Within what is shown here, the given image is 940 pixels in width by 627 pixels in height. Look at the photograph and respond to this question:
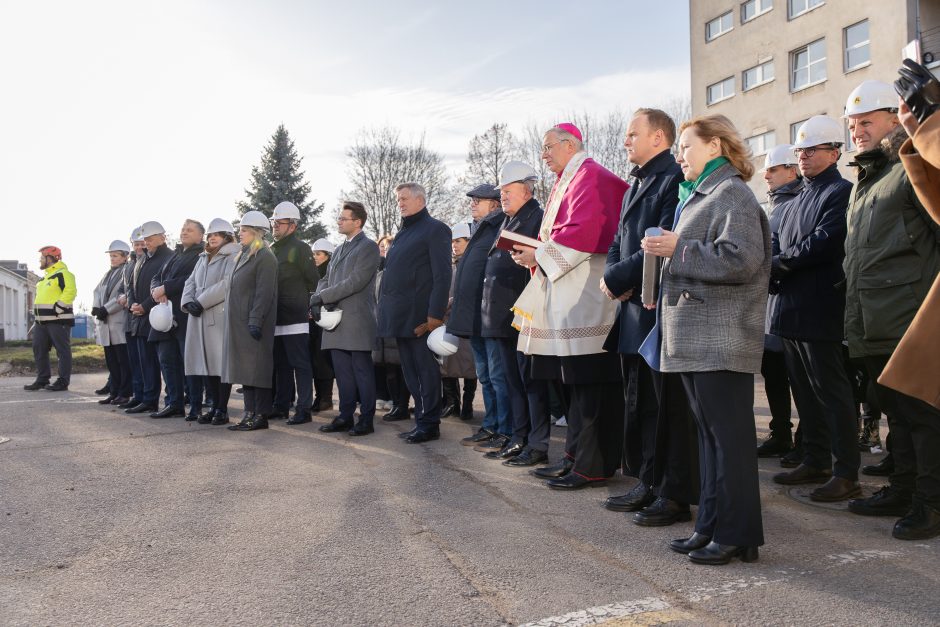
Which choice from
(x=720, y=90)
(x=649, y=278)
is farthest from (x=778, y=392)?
(x=720, y=90)

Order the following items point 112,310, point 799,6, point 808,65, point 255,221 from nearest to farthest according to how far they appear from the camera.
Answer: point 255,221, point 112,310, point 808,65, point 799,6

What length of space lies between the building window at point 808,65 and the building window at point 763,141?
209 cm

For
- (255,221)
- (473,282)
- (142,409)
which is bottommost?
(142,409)

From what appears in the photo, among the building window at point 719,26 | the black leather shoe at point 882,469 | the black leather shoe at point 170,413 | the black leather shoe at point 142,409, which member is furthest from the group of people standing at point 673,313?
the building window at point 719,26

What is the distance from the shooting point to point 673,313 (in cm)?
409

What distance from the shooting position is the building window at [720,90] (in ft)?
123

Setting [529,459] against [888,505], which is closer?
[888,505]

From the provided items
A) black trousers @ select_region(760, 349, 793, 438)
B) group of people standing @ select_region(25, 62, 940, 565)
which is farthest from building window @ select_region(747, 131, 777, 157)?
group of people standing @ select_region(25, 62, 940, 565)

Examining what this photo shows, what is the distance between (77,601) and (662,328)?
294cm

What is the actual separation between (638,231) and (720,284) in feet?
3.42

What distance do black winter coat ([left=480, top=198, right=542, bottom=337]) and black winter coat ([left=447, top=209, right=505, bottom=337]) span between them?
0.48 metres

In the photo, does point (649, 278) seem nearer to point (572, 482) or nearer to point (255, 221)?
point (572, 482)

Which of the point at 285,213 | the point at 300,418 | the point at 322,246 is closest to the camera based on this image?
the point at 300,418

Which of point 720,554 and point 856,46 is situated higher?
point 856,46
